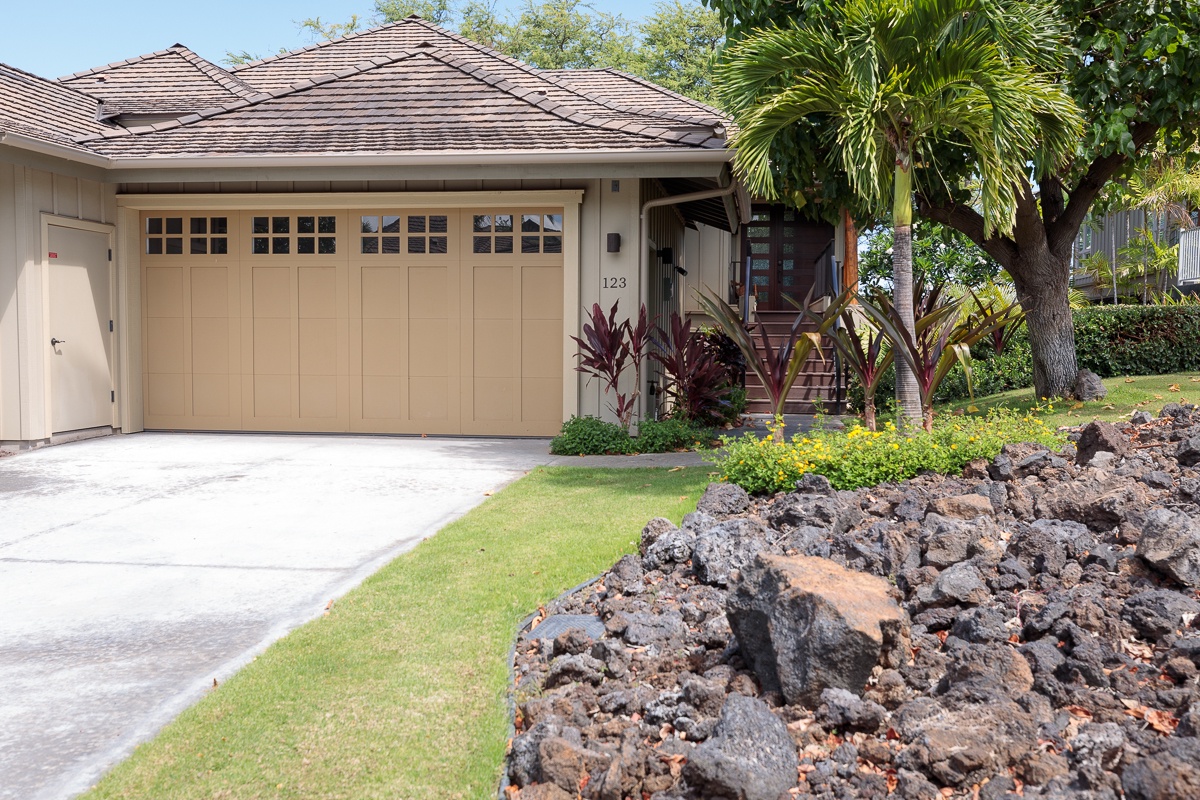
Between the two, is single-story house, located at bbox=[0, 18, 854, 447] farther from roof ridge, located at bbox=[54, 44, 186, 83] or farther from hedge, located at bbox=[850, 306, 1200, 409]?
hedge, located at bbox=[850, 306, 1200, 409]

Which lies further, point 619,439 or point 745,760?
point 619,439

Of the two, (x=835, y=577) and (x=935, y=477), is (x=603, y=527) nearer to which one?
(x=935, y=477)

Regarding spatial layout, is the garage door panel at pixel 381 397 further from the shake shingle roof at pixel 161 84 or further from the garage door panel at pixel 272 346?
the shake shingle roof at pixel 161 84

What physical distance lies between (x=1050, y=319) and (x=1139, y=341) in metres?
4.04

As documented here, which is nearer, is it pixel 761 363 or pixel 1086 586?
pixel 1086 586

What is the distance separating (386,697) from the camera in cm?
356

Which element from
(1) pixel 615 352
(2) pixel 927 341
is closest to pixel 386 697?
(2) pixel 927 341

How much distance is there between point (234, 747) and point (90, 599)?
2.05 m

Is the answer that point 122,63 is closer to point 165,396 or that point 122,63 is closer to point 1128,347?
point 165,396

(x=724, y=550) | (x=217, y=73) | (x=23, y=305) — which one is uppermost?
(x=217, y=73)

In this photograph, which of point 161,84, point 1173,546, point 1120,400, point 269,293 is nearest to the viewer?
point 1173,546

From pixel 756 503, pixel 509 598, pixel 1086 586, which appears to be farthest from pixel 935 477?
pixel 509 598

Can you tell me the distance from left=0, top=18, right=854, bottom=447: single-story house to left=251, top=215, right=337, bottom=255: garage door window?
0.02 metres

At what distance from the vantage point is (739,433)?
35.9ft
